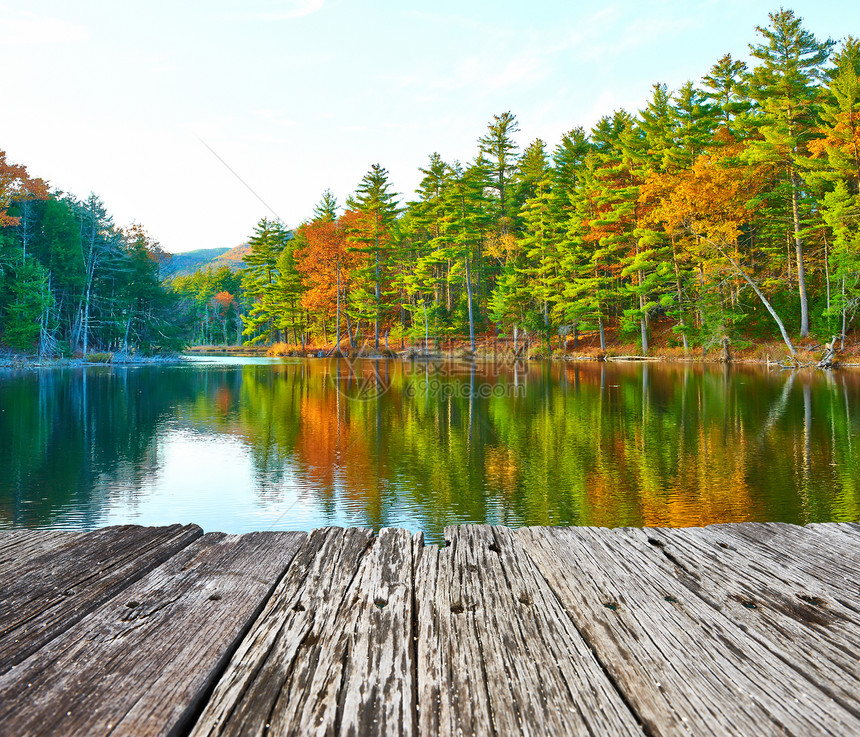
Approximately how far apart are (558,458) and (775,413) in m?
6.35

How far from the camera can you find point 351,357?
43.6m

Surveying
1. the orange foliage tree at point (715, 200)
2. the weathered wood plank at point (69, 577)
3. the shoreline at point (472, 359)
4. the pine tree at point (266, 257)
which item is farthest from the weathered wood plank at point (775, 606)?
the pine tree at point (266, 257)

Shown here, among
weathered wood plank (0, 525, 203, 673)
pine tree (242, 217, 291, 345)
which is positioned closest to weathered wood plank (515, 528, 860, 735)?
weathered wood plank (0, 525, 203, 673)

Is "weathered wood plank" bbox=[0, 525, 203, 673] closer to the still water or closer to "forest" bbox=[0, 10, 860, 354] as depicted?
the still water

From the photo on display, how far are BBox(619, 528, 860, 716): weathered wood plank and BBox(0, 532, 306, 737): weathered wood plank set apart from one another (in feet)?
5.28

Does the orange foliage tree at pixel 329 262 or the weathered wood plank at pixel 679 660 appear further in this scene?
the orange foliage tree at pixel 329 262

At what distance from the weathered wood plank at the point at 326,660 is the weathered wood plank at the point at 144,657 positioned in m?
0.08

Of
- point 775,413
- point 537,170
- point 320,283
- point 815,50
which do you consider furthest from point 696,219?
point 320,283

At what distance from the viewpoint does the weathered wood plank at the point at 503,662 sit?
120cm

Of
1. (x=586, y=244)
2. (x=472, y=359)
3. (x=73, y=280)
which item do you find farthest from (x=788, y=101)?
(x=73, y=280)

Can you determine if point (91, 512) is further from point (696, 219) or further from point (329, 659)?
point (696, 219)

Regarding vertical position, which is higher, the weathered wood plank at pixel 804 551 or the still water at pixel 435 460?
the weathered wood plank at pixel 804 551

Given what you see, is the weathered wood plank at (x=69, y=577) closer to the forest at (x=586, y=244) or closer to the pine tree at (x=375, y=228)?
the forest at (x=586, y=244)

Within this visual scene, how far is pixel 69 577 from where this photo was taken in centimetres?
197
